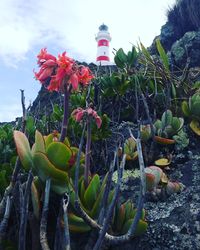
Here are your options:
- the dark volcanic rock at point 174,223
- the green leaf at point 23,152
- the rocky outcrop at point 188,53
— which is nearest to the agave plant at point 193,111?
the dark volcanic rock at point 174,223

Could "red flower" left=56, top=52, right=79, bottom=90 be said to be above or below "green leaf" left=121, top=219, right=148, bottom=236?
above

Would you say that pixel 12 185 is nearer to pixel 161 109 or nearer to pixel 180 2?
pixel 161 109

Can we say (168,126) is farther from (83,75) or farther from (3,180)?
(3,180)

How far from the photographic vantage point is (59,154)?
205cm

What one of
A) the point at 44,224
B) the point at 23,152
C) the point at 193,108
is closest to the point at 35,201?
the point at 44,224

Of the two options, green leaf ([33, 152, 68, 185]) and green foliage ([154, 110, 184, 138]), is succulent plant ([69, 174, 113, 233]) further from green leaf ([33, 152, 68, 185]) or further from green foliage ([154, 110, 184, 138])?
green foliage ([154, 110, 184, 138])

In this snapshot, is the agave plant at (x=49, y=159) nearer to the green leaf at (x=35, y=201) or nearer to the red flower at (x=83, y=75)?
the green leaf at (x=35, y=201)

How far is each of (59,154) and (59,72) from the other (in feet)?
1.35

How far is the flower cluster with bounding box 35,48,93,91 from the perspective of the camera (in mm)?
2076

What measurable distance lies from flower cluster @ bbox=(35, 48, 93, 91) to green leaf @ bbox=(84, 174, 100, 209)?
0.48 m

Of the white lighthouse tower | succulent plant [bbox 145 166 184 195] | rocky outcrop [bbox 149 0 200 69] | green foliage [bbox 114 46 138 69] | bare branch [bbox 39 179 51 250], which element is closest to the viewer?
bare branch [bbox 39 179 51 250]

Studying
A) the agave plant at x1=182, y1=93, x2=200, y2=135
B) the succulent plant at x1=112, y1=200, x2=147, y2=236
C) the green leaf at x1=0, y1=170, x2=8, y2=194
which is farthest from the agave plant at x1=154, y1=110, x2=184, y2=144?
the green leaf at x1=0, y1=170, x2=8, y2=194

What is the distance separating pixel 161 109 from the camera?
3523mm

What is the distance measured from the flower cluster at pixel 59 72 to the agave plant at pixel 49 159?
281mm
